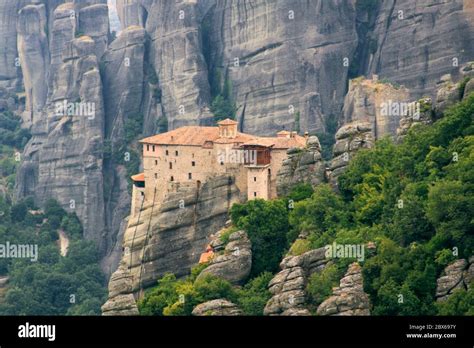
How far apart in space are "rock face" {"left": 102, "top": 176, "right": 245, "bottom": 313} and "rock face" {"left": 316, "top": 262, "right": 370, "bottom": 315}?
45.4 feet

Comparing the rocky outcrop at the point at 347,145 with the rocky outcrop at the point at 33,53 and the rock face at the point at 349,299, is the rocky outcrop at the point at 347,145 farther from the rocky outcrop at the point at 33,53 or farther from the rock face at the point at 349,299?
the rocky outcrop at the point at 33,53

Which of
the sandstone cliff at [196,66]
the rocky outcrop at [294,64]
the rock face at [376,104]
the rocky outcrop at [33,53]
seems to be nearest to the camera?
the rock face at [376,104]

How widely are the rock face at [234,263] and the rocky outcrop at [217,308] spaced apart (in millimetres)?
2687

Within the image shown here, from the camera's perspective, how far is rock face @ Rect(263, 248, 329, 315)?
61.0m

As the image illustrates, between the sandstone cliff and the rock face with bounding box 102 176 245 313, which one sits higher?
the sandstone cliff

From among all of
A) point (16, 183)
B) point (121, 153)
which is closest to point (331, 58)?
point (121, 153)

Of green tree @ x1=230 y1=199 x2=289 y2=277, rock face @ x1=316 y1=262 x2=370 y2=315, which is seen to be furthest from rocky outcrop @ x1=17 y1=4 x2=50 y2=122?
rock face @ x1=316 y1=262 x2=370 y2=315

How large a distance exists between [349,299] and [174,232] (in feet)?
62.2

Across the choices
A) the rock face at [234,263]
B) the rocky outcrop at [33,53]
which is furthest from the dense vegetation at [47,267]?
the rock face at [234,263]

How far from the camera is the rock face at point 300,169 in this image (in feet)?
231

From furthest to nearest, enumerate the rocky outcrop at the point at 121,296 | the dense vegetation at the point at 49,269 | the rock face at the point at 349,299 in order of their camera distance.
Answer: the dense vegetation at the point at 49,269 < the rocky outcrop at the point at 121,296 < the rock face at the point at 349,299

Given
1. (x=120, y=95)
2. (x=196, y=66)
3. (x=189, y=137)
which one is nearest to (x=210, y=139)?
(x=189, y=137)

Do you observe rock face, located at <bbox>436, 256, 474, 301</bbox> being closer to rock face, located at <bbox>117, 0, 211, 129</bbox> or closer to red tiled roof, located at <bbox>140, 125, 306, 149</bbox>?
red tiled roof, located at <bbox>140, 125, 306, 149</bbox>
